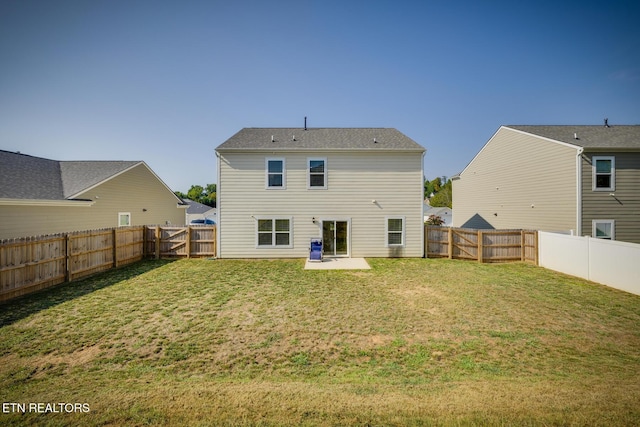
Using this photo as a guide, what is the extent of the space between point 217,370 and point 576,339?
659 centimetres

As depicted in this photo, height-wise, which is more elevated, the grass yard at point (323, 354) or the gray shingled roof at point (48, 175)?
the gray shingled roof at point (48, 175)

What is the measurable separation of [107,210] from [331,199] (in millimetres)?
13457

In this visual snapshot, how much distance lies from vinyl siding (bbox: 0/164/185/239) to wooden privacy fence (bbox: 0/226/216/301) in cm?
378

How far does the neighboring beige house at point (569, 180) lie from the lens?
1191 cm

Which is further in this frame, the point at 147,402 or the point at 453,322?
the point at 453,322

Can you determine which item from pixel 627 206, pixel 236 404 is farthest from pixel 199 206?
pixel 627 206

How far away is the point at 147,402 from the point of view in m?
2.95

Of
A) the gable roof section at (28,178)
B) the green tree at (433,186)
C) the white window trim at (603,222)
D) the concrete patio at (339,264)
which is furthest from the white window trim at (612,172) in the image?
the green tree at (433,186)

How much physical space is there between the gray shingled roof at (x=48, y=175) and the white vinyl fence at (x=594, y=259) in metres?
22.7

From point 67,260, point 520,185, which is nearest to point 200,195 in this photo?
point 67,260

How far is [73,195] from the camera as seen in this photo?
13.2 meters

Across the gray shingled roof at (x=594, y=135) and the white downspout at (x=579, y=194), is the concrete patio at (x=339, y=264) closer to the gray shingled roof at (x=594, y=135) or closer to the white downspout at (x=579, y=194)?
the white downspout at (x=579, y=194)

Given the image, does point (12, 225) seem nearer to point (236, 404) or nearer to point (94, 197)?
point (94, 197)

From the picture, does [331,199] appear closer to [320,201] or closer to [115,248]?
[320,201]
